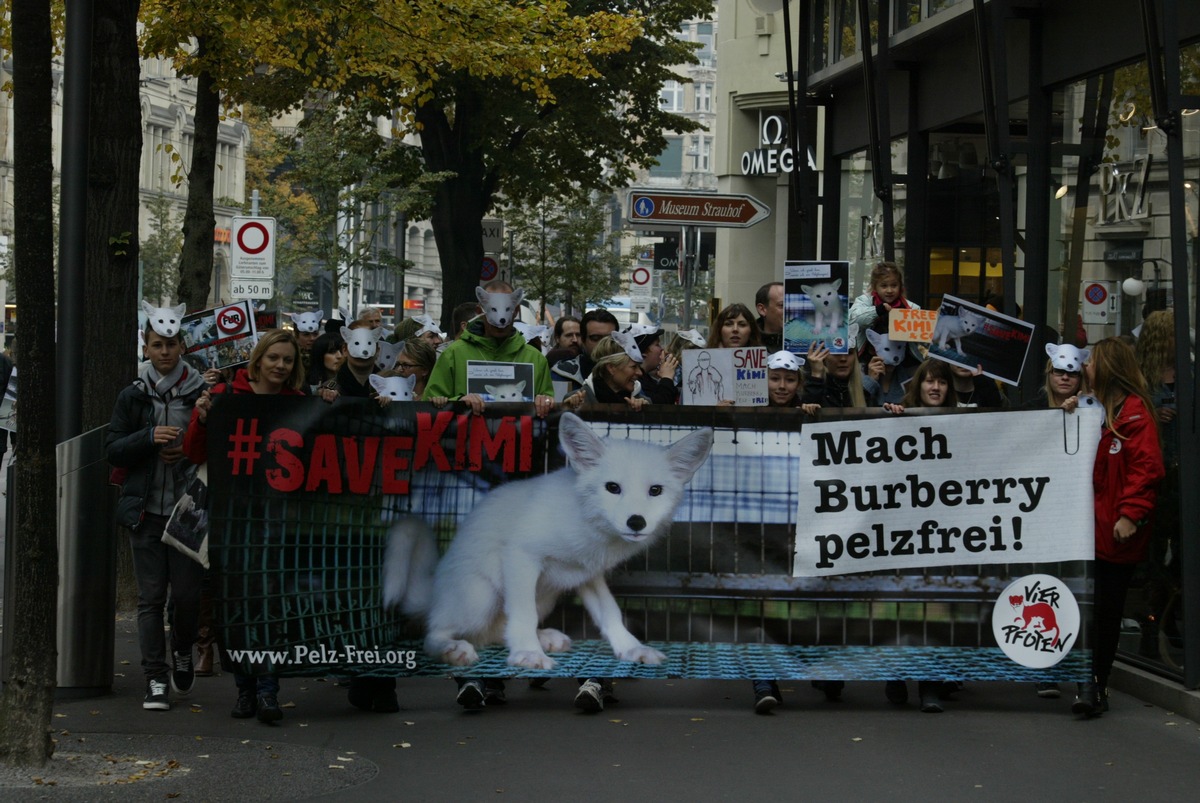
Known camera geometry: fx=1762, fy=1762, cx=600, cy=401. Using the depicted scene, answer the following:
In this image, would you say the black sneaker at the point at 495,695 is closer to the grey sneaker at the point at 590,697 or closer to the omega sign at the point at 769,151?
the grey sneaker at the point at 590,697

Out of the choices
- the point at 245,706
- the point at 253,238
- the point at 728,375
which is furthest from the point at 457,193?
the point at 245,706

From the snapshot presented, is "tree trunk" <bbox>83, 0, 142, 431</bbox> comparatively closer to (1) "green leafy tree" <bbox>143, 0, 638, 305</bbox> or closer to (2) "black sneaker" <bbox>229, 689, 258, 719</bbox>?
(1) "green leafy tree" <bbox>143, 0, 638, 305</bbox>

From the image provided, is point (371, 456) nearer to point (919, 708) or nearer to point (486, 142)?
point (919, 708)

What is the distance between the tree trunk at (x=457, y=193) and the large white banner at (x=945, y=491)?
2407 cm

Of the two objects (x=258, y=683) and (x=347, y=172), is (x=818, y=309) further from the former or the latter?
(x=347, y=172)

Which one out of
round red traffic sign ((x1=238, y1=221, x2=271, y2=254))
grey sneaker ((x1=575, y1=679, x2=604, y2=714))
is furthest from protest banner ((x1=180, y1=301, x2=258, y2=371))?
round red traffic sign ((x1=238, y1=221, x2=271, y2=254))

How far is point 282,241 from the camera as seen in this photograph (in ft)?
150

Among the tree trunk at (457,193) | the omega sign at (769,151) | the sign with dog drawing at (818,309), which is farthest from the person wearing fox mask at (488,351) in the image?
the omega sign at (769,151)

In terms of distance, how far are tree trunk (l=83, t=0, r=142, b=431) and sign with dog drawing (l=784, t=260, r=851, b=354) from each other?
4285mm

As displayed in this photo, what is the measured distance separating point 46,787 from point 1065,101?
10.0m

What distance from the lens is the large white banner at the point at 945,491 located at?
8.73 meters

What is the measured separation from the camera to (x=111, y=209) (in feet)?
36.5

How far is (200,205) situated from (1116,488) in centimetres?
1060

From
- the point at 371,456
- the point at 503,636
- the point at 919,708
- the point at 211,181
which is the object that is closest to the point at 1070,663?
the point at 919,708
